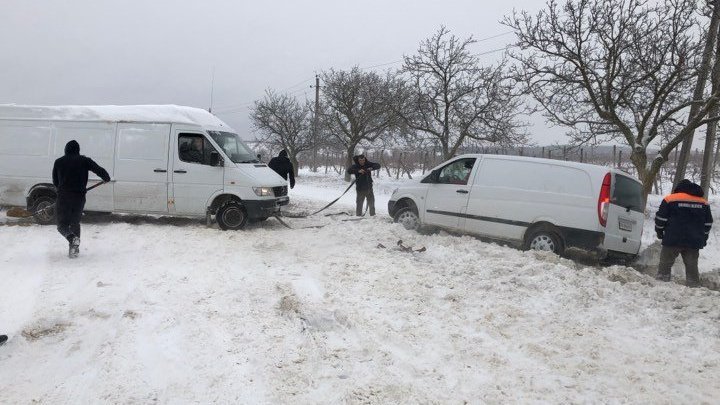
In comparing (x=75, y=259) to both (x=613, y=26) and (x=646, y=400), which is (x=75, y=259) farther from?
(x=613, y=26)

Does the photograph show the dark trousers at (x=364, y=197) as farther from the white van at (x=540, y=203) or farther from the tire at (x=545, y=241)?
the tire at (x=545, y=241)

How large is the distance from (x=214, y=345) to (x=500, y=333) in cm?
257

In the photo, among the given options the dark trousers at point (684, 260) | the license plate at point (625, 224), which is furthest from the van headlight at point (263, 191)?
the dark trousers at point (684, 260)

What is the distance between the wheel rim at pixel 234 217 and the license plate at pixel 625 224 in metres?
6.66

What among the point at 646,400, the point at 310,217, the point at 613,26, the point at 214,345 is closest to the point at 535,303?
the point at 646,400

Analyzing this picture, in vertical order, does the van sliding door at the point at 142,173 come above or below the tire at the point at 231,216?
above

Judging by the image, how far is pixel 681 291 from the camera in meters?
5.05

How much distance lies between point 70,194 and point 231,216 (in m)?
2.95

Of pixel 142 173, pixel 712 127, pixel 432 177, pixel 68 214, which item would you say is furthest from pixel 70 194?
pixel 712 127

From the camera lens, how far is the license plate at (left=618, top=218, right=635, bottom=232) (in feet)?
22.7

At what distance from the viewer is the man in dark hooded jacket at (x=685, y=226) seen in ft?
20.2

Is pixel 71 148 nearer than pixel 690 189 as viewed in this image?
No

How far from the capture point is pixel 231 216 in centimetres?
875

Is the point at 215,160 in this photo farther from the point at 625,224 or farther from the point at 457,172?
the point at 625,224
